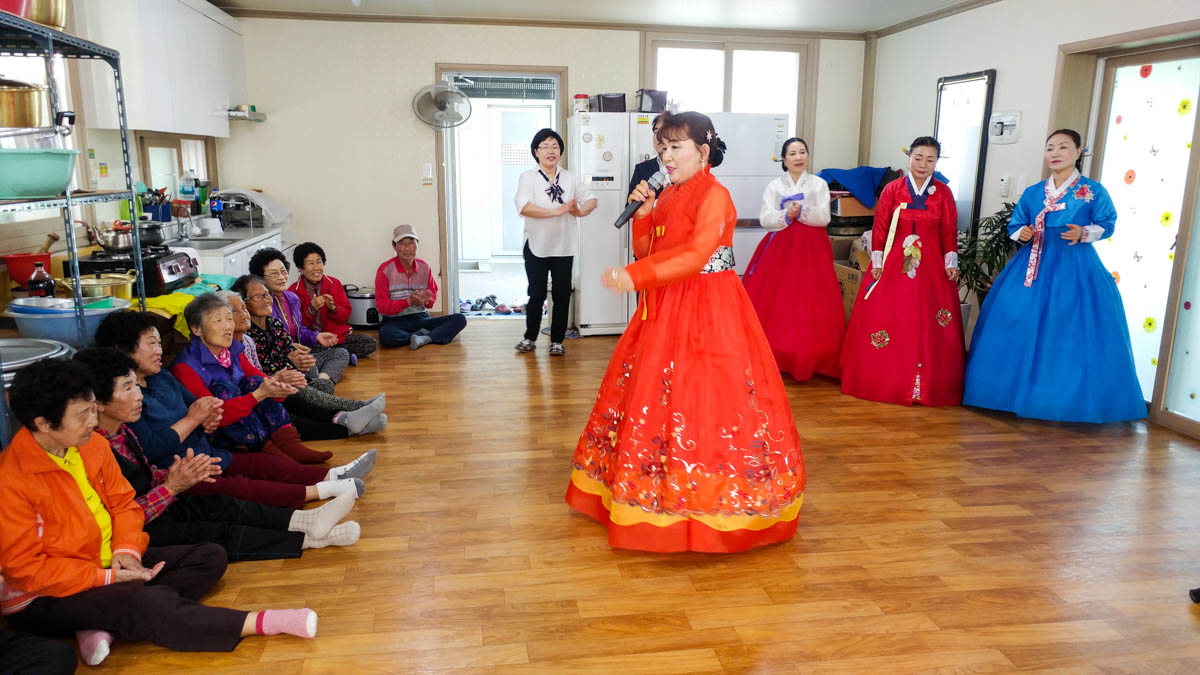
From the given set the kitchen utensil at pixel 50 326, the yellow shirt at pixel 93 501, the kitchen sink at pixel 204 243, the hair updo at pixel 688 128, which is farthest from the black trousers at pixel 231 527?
the kitchen sink at pixel 204 243

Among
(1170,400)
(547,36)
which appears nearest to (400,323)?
(547,36)

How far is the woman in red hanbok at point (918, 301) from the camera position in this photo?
4352mm

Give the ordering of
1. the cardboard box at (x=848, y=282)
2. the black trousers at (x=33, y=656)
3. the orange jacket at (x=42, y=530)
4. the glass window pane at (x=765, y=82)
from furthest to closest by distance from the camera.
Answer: the glass window pane at (x=765, y=82), the cardboard box at (x=848, y=282), the orange jacket at (x=42, y=530), the black trousers at (x=33, y=656)

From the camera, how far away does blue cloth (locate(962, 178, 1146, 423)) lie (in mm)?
3926

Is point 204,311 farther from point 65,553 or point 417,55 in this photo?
point 417,55

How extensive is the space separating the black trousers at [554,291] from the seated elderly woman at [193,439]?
2595 mm

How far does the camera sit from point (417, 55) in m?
6.22

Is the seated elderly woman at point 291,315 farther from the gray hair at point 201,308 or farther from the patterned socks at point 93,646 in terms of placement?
the patterned socks at point 93,646

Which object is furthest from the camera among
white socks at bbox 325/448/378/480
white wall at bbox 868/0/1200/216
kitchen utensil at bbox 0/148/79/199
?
white wall at bbox 868/0/1200/216

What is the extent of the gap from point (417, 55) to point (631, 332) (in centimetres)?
435

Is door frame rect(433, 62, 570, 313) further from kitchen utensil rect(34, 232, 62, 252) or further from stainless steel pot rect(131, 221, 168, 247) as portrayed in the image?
kitchen utensil rect(34, 232, 62, 252)

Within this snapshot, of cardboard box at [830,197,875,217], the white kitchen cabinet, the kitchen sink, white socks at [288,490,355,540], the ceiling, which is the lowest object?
white socks at [288,490,355,540]

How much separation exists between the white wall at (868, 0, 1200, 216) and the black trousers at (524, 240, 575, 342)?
2.80 m

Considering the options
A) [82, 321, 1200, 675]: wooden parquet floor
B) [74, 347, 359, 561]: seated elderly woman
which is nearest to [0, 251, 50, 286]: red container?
[74, 347, 359, 561]: seated elderly woman
